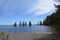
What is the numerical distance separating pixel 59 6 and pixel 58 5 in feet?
0.94

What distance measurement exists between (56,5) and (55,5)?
0.46 m

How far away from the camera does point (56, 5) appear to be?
31.2m

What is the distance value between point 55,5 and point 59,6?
2.93 feet

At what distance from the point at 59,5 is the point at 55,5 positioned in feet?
2.63

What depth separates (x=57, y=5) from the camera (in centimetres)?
3114

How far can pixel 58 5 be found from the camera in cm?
3105

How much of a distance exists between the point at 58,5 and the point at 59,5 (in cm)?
24

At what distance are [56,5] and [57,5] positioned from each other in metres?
0.20

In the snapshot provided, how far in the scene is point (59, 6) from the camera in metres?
31.1

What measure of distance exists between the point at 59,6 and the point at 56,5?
2.06ft
